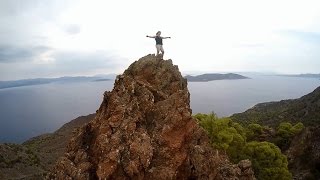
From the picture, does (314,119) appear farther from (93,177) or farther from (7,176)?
(93,177)

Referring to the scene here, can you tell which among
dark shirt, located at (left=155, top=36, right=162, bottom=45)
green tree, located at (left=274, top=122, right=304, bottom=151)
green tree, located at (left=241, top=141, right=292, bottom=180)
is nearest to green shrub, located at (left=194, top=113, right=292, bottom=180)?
green tree, located at (left=241, top=141, right=292, bottom=180)

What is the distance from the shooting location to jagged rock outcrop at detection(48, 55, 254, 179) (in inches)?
778

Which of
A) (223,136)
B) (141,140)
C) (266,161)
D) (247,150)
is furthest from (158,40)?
(266,161)

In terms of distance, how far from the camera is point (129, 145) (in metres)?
20.1

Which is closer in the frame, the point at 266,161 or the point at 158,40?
the point at 158,40

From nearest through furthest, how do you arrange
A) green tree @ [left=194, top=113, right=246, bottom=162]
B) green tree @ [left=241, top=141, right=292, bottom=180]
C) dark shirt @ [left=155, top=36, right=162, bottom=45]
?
dark shirt @ [left=155, top=36, right=162, bottom=45], green tree @ [left=241, top=141, right=292, bottom=180], green tree @ [left=194, top=113, right=246, bottom=162]

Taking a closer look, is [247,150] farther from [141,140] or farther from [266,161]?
[141,140]

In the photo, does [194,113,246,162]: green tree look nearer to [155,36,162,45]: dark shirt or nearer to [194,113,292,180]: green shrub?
[194,113,292,180]: green shrub

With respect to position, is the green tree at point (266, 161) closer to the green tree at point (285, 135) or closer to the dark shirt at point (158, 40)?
the dark shirt at point (158, 40)

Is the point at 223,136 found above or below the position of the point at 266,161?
above

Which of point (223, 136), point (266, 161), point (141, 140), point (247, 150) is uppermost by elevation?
point (141, 140)

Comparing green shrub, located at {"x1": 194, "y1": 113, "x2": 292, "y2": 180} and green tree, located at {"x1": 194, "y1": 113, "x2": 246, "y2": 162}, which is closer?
green shrub, located at {"x1": 194, "y1": 113, "x2": 292, "y2": 180}

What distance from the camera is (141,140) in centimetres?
2039

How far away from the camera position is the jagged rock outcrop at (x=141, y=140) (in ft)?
64.8
